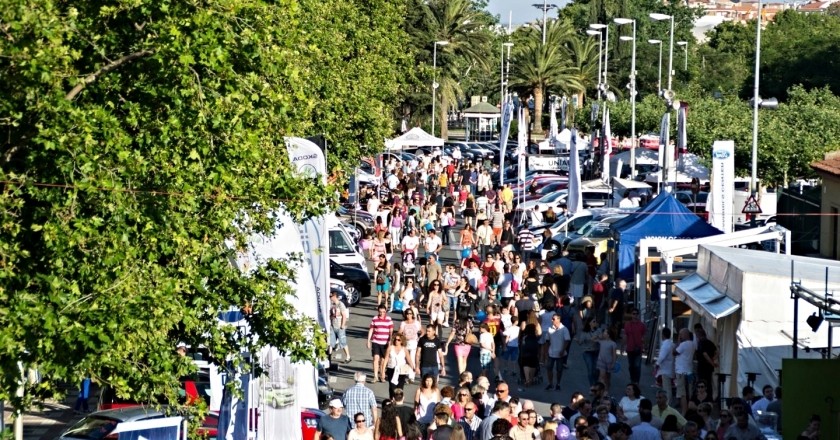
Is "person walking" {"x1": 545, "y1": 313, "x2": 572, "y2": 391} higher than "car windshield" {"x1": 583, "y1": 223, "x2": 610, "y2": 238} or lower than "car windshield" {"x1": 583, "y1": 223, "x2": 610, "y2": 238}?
lower

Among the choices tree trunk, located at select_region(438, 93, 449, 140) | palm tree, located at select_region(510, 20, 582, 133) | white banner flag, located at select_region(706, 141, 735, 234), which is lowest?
white banner flag, located at select_region(706, 141, 735, 234)

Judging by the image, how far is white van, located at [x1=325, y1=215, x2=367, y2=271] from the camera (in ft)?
105

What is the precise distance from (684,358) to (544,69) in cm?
6525

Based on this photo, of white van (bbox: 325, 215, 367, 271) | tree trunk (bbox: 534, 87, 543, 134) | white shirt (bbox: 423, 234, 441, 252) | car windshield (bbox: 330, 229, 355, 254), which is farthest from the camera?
tree trunk (bbox: 534, 87, 543, 134)

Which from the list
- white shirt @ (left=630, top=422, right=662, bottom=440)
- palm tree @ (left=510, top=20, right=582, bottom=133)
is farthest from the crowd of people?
palm tree @ (left=510, top=20, right=582, bottom=133)

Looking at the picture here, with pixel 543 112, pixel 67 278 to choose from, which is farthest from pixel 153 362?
pixel 543 112

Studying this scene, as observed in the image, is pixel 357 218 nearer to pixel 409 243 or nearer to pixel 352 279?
pixel 409 243

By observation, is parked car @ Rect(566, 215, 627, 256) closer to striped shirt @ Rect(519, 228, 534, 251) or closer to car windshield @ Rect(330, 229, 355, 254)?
striped shirt @ Rect(519, 228, 534, 251)

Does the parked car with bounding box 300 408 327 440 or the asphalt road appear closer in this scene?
the parked car with bounding box 300 408 327 440

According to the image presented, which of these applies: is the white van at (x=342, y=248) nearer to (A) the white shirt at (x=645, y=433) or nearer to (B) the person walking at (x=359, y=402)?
(B) the person walking at (x=359, y=402)

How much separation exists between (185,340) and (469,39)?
73.0 m

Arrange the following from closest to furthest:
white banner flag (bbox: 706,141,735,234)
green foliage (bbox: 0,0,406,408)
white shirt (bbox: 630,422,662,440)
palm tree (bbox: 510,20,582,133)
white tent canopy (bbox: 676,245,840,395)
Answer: green foliage (bbox: 0,0,406,408) < white shirt (bbox: 630,422,662,440) < white tent canopy (bbox: 676,245,840,395) < white banner flag (bbox: 706,141,735,234) < palm tree (bbox: 510,20,582,133)

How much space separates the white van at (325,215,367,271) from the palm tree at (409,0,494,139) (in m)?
48.2

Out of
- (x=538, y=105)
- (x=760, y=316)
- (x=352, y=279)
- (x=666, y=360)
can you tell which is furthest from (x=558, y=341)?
(x=538, y=105)
